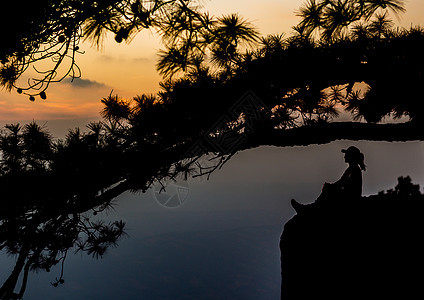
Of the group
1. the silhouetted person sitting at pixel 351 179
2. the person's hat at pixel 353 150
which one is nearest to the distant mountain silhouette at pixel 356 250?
the silhouetted person sitting at pixel 351 179

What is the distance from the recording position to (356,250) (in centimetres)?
311

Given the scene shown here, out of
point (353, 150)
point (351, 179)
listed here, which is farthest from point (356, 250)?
point (353, 150)

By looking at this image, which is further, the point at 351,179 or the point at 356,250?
the point at 351,179

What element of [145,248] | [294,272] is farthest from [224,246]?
[294,272]

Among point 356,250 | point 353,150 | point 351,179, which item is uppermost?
point 353,150

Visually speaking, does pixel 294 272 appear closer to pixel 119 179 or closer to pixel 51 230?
pixel 119 179

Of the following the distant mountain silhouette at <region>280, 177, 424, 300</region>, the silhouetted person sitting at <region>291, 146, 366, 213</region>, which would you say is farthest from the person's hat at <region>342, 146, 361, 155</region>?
the distant mountain silhouette at <region>280, 177, 424, 300</region>

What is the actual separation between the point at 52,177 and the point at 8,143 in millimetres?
1108

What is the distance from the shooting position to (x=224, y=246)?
197 m

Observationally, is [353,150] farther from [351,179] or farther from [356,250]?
[356,250]

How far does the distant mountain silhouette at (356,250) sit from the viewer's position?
2881 millimetres

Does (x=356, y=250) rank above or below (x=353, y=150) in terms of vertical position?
below

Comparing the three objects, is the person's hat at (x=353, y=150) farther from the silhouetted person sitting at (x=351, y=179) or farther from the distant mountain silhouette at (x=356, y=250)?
the distant mountain silhouette at (x=356, y=250)

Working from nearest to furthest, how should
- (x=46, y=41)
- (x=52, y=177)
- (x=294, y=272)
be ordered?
1. (x=46, y=41)
2. (x=52, y=177)
3. (x=294, y=272)
